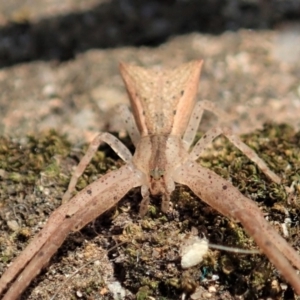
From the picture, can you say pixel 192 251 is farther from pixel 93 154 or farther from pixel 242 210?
pixel 93 154

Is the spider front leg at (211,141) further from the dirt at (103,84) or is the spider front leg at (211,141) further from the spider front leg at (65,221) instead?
the spider front leg at (65,221)

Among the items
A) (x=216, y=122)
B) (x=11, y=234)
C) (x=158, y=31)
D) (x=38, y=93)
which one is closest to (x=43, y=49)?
(x=38, y=93)

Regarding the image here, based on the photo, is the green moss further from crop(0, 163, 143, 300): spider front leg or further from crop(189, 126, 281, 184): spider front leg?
crop(0, 163, 143, 300): spider front leg

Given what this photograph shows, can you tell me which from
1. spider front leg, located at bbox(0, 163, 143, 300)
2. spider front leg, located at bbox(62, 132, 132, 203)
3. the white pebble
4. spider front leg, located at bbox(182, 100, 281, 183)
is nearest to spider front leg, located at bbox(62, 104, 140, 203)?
spider front leg, located at bbox(62, 132, 132, 203)

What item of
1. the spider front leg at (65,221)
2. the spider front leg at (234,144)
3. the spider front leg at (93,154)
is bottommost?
the spider front leg at (65,221)

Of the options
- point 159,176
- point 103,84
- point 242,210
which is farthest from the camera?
point 103,84

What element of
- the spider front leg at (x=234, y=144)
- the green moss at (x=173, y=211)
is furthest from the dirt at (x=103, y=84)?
the spider front leg at (x=234, y=144)

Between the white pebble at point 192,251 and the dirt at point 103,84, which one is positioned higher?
the dirt at point 103,84

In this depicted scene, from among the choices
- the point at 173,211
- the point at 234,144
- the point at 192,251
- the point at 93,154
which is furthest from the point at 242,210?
the point at 93,154
